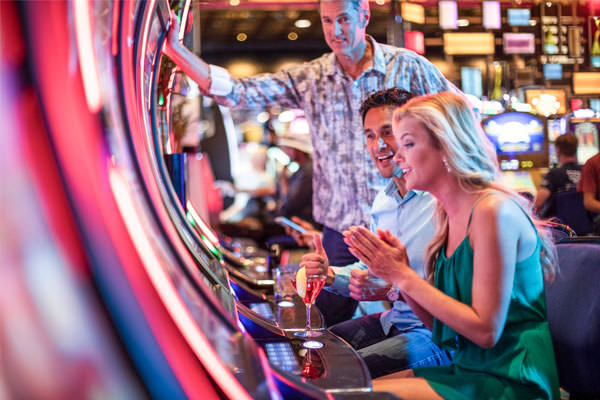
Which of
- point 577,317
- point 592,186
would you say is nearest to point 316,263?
point 577,317

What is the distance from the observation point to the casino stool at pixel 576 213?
8.01ft

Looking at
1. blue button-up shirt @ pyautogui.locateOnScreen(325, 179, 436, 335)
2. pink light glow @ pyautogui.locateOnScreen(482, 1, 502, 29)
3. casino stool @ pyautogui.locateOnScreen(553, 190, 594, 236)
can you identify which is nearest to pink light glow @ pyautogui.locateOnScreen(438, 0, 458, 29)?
pink light glow @ pyautogui.locateOnScreen(482, 1, 502, 29)

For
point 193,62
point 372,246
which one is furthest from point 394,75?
point 372,246

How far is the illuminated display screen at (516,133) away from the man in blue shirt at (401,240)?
1465mm

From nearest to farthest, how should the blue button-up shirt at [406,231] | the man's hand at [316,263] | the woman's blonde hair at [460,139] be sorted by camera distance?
the woman's blonde hair at [460,139] → the man's hand at [316,263] → the blue button-up shirt at [406,231]

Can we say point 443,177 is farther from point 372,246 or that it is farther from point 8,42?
point 8,42

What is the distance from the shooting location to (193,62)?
6.10 ft

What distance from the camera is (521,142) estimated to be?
11.4 feet

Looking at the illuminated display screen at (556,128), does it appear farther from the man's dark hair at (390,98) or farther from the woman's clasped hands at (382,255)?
the woman's clasped hands at (382,255)

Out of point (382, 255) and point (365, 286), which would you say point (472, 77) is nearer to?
point (365, 286)

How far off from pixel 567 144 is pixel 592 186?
344mm

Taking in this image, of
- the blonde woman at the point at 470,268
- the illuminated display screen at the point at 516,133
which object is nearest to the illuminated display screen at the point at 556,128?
the illuminated display screen at the point at 516,133

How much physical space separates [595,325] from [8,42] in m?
1.23

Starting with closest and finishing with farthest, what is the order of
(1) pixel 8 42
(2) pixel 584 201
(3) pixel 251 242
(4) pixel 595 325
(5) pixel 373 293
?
(1) pixel 8 42 < (4) pixel 595 325 < (5) pixel 373 293 < (2) pixel 584 201 < (3) pixel 251 242
